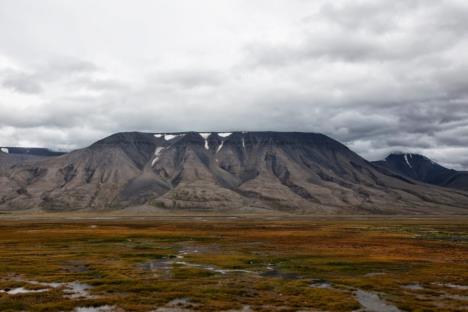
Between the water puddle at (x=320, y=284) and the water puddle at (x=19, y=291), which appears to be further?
the water puddle at (x=320, y=284)

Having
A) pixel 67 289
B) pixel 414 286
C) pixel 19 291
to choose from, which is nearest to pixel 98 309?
pixel 67 289

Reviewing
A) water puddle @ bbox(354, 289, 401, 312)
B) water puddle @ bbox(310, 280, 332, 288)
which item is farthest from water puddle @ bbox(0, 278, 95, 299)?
water puddle @ bbox(354, 289, 401, 312)

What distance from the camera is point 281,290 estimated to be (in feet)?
126

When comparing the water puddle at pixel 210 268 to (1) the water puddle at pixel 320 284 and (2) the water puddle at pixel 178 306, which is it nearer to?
(1) the water puddle at pixel 320 284

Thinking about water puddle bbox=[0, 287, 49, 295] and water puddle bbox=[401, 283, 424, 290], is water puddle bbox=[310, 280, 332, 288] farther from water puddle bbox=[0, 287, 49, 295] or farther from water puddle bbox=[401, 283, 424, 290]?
water puddle bbox=[0, 287, 49, 295]

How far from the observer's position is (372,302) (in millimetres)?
34406

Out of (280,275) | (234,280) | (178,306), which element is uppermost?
(178,306)

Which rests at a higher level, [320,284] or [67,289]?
[67,289]

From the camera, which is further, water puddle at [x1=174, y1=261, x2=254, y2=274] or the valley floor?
water puddle at [x1=174, y1=261, x2=254, y2=274]

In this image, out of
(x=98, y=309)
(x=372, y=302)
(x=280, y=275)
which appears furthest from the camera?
(x=280, y=275)

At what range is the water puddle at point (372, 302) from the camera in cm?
3228

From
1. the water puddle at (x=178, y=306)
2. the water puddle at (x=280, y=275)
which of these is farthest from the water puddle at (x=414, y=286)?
the water puddle at (x=178, y=306)

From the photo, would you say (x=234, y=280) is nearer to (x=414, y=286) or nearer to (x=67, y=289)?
(x=67, y=289)

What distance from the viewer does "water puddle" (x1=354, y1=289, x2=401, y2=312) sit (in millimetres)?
32281
